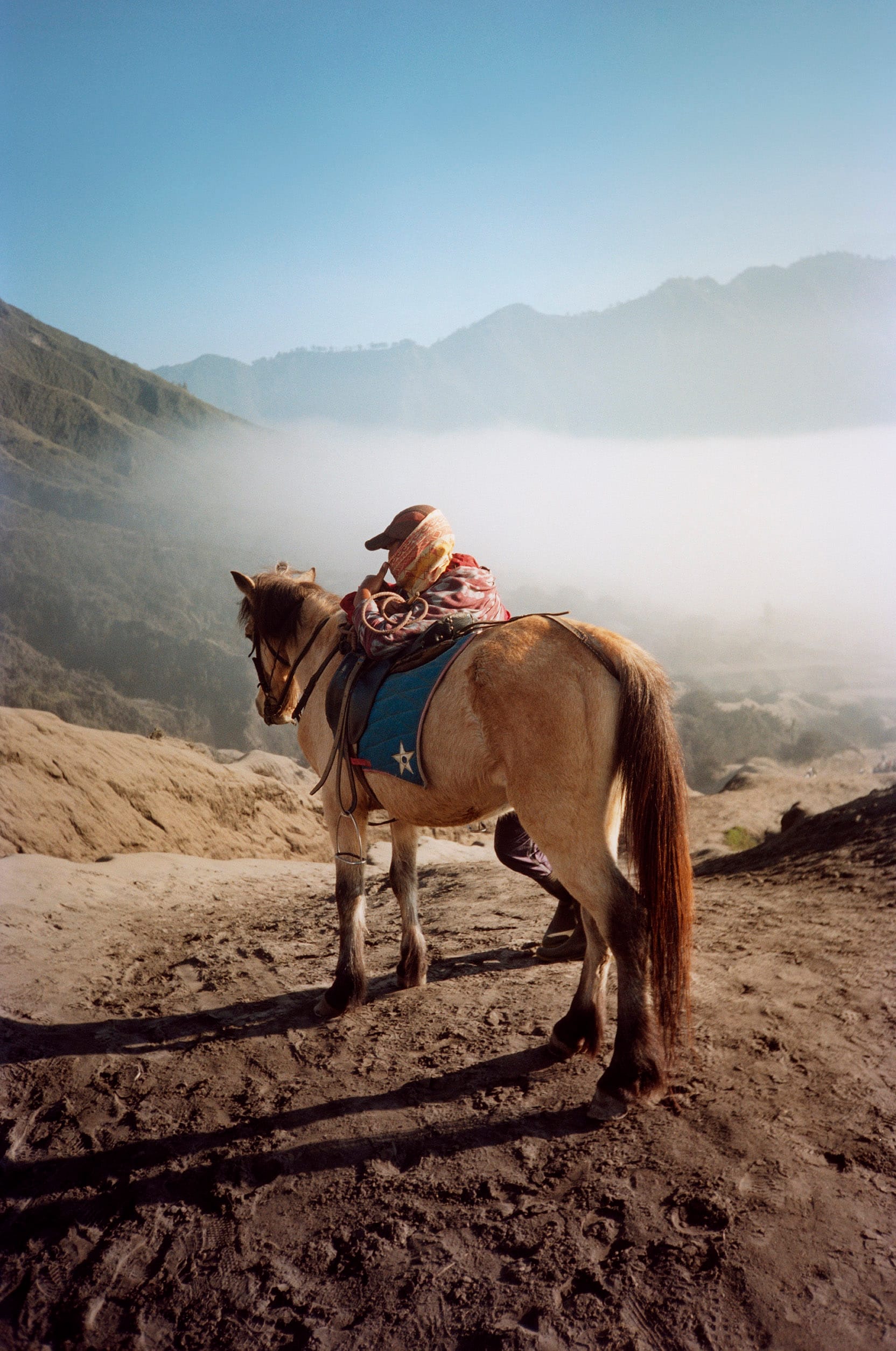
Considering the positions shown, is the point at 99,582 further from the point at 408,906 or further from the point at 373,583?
the point at 408,906

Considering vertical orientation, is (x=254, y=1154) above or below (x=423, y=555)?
below

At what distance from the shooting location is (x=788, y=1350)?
1847 mm

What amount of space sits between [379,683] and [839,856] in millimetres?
4380

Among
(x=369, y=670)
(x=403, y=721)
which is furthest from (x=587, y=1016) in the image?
(x=369, y=670)

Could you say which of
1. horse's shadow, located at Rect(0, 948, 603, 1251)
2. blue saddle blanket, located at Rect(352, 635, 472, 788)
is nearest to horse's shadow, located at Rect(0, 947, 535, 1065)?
horse's shadow, located at Rect(0, 948, 603, 1251)

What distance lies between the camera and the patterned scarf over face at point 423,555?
148 inches

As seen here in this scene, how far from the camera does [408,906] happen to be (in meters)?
4.21

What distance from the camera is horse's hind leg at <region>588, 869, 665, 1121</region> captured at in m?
2.83

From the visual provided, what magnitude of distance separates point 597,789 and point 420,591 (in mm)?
1449

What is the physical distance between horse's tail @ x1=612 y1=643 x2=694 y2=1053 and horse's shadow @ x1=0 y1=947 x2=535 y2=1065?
1681 mm

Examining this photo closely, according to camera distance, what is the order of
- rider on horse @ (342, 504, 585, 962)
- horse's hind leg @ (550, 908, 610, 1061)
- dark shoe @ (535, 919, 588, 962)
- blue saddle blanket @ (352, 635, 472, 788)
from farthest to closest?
1. dark shoe @ (535, 919, 588, 962)
2. rider on horse @ (342, 504, 585, 962)
3. blue saddle blanket @ (352, 635, 472, 788)
4. horse's hind leg @ (550, 908, 610, 1061)

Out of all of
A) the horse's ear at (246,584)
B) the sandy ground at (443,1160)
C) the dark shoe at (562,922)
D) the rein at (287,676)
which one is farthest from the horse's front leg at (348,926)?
the horse's ear at (246,584)

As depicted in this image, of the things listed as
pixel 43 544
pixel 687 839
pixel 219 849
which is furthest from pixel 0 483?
pixel 687 839

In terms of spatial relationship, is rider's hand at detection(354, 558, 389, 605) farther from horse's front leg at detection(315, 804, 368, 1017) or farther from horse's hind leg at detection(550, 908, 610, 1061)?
horse's hind leg at detection(550, 908, 610, 1061)
